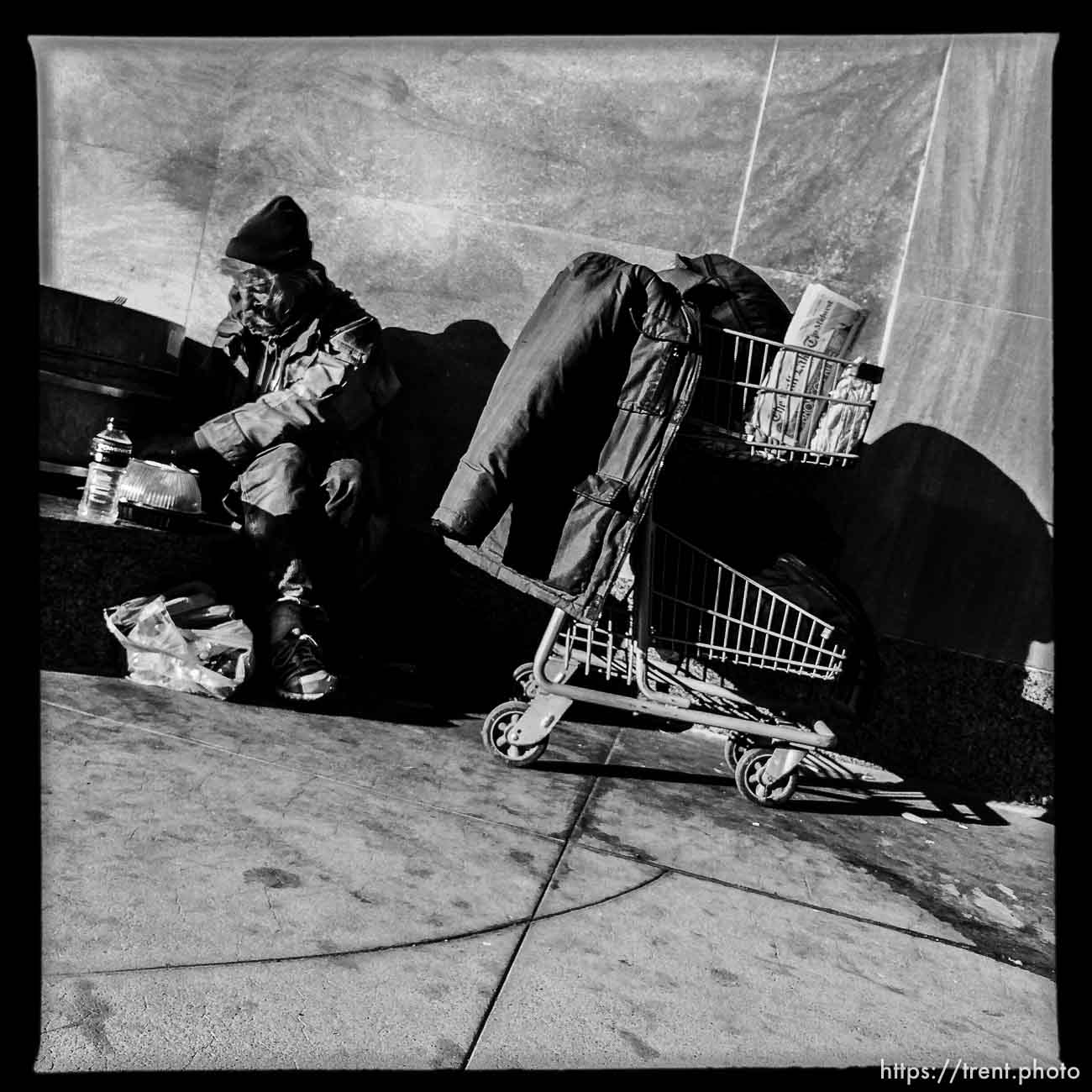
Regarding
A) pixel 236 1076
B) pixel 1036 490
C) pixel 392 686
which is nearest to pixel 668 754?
pixel 392 686

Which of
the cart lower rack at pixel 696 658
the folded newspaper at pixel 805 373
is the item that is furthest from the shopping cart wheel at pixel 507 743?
the folded newspaper at pixel 805 373

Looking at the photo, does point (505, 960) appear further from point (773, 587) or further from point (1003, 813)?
point (1003, 813)

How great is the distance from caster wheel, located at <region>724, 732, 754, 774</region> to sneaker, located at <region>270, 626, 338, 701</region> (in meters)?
1.59

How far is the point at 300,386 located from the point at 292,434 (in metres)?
0.21

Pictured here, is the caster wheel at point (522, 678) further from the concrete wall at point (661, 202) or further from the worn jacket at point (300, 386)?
the worn jacket at point (300, 386)

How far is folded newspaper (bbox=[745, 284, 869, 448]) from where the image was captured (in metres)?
3.50

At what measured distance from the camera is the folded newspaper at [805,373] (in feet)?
11.5

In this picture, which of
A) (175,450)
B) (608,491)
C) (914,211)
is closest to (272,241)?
(175,450)

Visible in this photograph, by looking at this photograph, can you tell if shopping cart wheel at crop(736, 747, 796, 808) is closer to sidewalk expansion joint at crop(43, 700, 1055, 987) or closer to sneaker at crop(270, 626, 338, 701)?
sidewalk expansion joint at crop(43, 700, 1055, 987)

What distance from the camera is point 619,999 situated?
2.14 meters

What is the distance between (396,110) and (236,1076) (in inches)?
175

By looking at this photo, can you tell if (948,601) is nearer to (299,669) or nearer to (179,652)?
(299,669)

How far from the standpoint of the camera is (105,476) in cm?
385

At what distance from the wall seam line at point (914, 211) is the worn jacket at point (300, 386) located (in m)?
2.22
